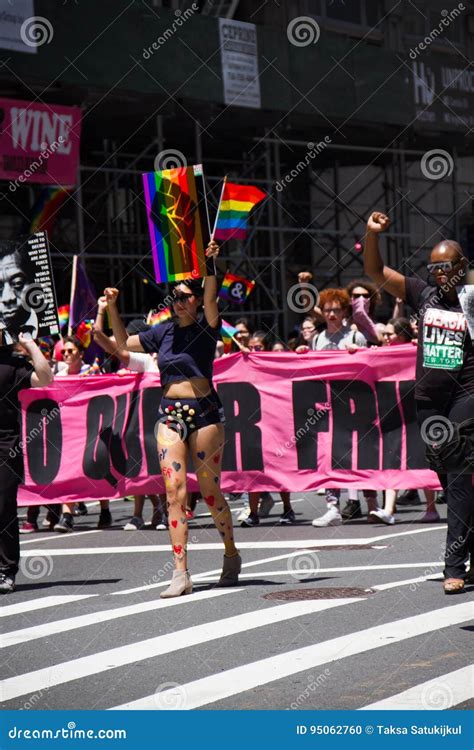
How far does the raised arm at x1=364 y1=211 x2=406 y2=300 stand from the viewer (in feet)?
27.2

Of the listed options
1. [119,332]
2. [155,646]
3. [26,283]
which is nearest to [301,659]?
[155,646]

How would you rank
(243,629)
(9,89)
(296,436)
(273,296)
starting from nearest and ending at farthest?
(243,629) → (296,436) → (9,89) → (273,296)

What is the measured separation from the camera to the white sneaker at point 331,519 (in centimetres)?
1304

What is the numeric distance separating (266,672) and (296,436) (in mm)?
7099

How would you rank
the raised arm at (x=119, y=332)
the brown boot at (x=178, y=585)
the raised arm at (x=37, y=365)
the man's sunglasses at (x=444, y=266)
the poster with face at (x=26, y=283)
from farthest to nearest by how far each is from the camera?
the poster with face at (x=26, y=283) < the raised arm at (x=37, y=365) < the raised arm at (x=119, y=332) < the brown boot at (x=178, y=585) < the man's sunglasses at (x=444, y=266)

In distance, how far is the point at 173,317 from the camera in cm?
944

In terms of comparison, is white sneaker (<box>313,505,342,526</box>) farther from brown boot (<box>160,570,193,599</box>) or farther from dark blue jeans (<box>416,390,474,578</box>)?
dark blue jeans (<box>416,390,474,578</box>)

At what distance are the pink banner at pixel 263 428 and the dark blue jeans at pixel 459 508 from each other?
448 cm

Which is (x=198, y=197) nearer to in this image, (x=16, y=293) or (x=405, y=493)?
(x=16, y=293)

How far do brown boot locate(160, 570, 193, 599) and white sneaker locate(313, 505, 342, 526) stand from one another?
4039 mm

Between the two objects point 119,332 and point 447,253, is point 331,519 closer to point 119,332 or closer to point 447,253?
point 119,332

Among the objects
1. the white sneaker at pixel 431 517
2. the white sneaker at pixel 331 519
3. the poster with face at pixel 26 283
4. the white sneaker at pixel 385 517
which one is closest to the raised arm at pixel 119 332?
the white sneaker at pixel 331 519

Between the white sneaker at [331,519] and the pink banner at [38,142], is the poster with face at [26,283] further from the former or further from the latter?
the pink banner at [38,142]

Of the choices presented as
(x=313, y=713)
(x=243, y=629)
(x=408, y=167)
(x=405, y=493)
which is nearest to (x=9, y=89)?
(x=405, y=493)
